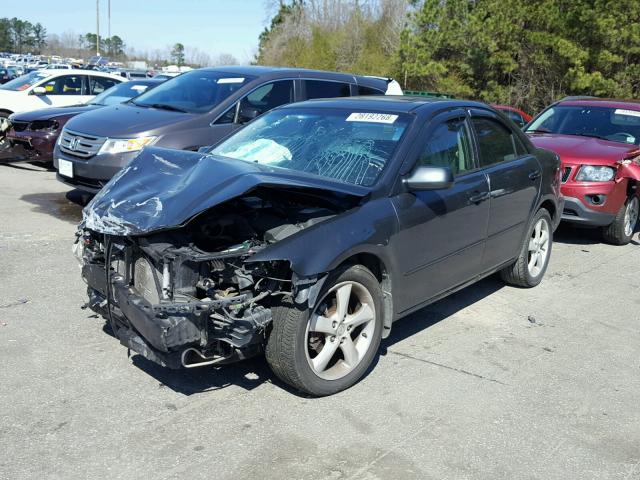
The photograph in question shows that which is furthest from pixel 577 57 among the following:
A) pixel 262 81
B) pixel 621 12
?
pixel 262 81

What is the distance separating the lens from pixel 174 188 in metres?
3.93

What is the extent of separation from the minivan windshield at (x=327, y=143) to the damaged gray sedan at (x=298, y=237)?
0.04ft

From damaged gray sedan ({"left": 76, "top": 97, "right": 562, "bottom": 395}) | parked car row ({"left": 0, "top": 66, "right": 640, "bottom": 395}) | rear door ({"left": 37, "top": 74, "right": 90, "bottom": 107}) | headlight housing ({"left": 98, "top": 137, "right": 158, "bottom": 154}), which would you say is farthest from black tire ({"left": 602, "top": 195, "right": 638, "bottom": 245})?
rear door ({"left": 37, "top": 74, "right": 90, "bottom": 107})

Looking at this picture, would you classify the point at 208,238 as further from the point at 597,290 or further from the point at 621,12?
the point at 621,12

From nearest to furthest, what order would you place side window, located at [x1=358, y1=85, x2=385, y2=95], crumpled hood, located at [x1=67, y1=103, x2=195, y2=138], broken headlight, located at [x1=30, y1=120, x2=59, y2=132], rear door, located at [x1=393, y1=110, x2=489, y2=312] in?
rear door, located at [x1=393, y1=110, x2=489, y2=312]
crumpled hood, located at [x1=67, y1=103, x2=195, y2=138]
side window, located at [x1=358, y1=85, x2=385, y2=95]
broken headlight, located at [x1=30, y1=120, x2=59, y2=132]

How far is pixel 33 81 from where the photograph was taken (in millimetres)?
14047

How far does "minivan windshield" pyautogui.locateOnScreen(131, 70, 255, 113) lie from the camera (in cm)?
834

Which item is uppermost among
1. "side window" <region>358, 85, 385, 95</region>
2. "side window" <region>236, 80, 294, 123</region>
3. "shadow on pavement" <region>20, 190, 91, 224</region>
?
"side window" <region>358, 85, 385, 95</region>

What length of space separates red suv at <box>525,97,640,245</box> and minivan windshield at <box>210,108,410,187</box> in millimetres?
4012

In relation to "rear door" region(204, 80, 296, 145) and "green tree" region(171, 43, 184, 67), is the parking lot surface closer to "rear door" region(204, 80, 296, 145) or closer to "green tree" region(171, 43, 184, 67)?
"rear door" region(204, 80, 296, 145)

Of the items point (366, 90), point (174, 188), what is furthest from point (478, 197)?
point (366, 90)

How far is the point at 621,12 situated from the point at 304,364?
19.5 m

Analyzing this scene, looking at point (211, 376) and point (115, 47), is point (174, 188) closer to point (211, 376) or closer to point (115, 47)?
point (211, 376)

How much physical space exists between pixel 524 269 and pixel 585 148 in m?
2.81
